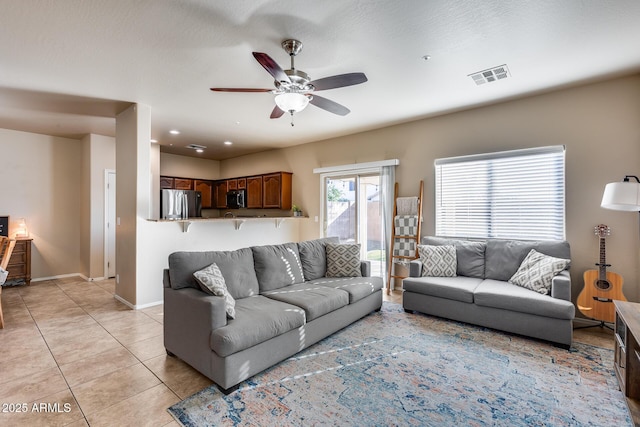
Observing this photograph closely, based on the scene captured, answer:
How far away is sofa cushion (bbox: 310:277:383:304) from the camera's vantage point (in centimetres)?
350

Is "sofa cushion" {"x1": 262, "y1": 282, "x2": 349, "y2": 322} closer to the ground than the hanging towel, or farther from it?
closer to the ground

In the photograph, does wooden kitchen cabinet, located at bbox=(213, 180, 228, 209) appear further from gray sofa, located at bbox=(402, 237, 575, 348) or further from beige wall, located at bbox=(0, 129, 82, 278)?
gray sofa, located at bbox=(402, 237, 575, 348)

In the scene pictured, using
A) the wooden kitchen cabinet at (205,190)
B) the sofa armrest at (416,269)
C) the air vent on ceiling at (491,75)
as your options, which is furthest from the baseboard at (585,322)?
the wooden kitchen cabinet at (205,190)

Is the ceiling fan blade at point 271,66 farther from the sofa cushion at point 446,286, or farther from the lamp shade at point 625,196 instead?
the lamp shade at point 625,196

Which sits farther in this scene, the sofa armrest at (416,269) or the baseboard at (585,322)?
the sofa armrest at (416,269)

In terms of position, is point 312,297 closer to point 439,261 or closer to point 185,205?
point 439,261

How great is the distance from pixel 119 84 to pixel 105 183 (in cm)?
319

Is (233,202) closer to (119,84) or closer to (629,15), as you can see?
(119,84)

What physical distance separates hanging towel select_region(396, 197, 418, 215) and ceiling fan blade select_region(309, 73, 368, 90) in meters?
2.92

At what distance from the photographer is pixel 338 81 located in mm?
2467

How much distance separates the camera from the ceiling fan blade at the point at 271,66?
2.06 m

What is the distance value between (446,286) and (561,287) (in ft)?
3.61

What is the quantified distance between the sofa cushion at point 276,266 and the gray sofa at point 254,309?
0.04ft

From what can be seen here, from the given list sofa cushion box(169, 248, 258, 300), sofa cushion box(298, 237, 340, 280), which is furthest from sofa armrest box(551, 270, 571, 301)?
sofa cushion box(169, 248, 258, 300)
